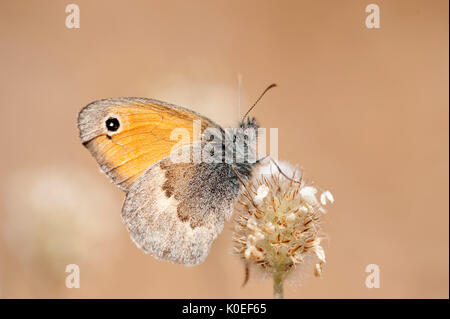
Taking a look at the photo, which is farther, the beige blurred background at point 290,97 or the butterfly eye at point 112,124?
the beige blurred background at point 290,97

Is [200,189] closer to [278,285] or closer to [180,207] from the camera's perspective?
[180,207]

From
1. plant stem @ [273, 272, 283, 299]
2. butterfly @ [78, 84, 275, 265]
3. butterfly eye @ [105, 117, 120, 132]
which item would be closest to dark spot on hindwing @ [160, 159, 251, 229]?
butterfly @ [78, 84, 275, 265]

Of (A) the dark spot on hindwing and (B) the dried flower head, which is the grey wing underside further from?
(B) the dried flower head

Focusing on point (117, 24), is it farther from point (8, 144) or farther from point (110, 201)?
point (110, 201)

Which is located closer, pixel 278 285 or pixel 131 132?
pixel 278 285

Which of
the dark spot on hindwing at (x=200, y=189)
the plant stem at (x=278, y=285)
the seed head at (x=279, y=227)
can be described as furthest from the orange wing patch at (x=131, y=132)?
the plant stem at (x=278, y=285)

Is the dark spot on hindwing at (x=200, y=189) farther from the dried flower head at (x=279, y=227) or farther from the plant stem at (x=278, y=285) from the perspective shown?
the plant stem at (x=278, y=285)

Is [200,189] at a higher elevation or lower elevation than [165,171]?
lower

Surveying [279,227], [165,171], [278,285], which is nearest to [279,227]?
[279,227]
